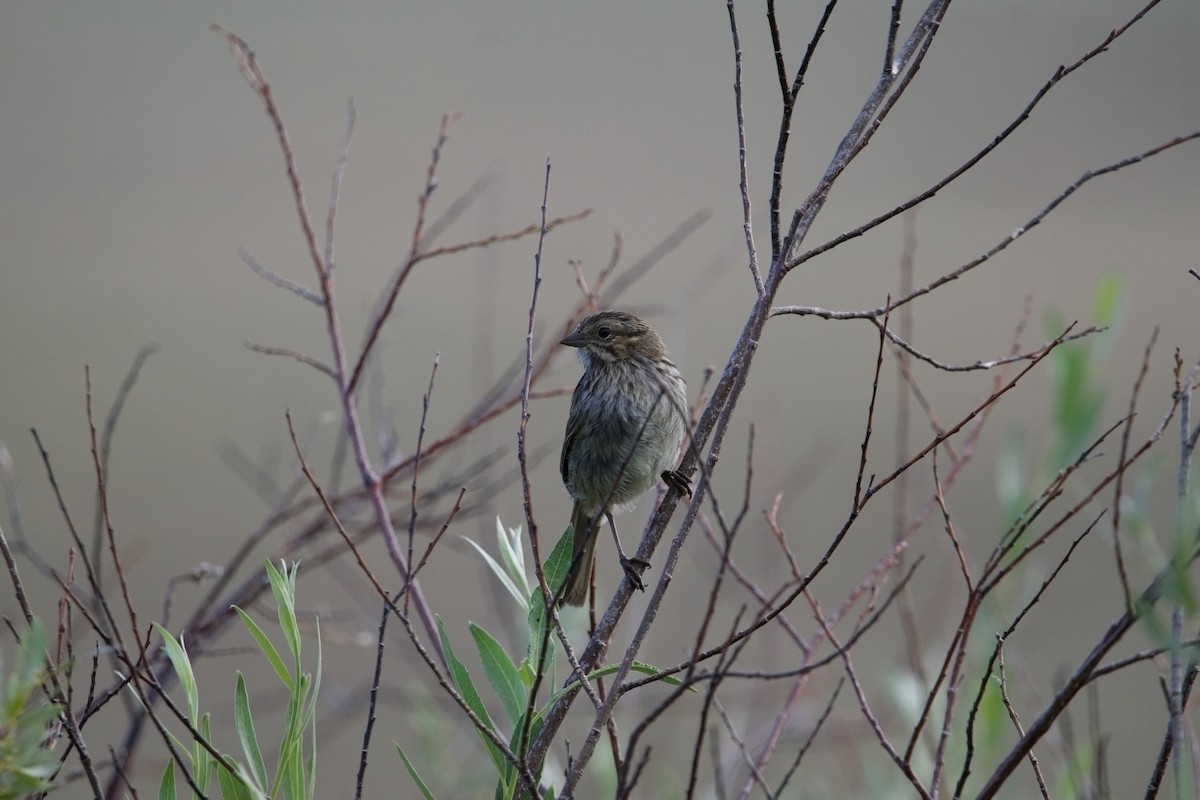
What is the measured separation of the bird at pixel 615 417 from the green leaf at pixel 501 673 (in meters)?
1.38

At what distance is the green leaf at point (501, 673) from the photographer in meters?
2.21

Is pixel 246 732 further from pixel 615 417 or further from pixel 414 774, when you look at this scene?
pixel 615 417

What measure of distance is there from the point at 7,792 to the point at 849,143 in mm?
1714

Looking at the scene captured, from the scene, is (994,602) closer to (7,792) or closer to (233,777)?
(233,777)

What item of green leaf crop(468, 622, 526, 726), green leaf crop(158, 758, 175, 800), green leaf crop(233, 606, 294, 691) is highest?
green leaf crop(468, 622, 526, 726)

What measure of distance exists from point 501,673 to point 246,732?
49 cm

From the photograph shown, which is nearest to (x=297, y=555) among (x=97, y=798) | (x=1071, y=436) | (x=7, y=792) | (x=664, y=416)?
(x=664, y=416)

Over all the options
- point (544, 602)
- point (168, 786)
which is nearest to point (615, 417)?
point (544, 602)

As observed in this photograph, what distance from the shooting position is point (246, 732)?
6.66ft

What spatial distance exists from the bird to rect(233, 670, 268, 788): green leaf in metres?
1.67

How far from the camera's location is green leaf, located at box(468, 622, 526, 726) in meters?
2.21

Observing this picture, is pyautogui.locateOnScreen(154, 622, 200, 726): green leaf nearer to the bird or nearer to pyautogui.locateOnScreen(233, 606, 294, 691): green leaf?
pyautogui.locateOnScreen(233, 606, 294, 691): green leaf

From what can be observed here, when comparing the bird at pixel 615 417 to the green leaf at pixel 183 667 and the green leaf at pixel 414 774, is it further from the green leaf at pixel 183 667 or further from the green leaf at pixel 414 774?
the green leaf at pixel 183 667

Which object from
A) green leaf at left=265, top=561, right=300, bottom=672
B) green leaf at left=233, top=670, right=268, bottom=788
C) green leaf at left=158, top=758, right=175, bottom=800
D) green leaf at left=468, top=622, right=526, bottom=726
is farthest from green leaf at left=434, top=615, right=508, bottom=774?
green leaf at left=158, top=758, right=175, bottom=800
